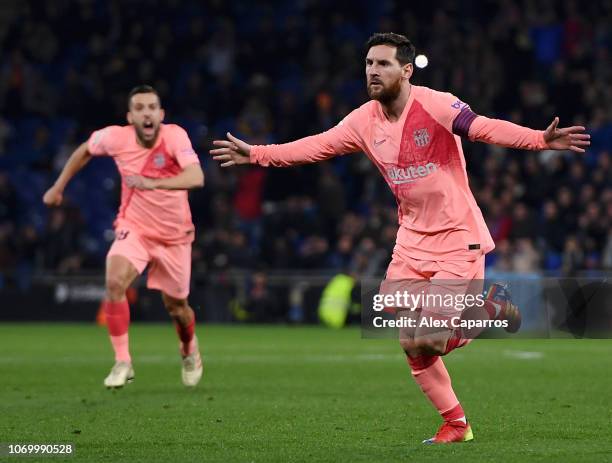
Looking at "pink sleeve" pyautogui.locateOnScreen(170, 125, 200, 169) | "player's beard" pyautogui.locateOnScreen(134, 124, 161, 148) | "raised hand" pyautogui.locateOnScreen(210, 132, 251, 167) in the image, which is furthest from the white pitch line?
"raised hand" pyautogui.locateOnScreen(210, 132, 251, 167)

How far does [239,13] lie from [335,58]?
3.93 m

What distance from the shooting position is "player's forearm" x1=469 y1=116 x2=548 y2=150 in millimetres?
7172

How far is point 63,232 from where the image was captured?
25.1 meters

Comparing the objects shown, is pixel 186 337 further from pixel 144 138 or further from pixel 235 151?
pixel 235 151

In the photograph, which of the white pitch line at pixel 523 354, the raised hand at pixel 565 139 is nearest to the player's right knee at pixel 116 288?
the raised hand at pixel 565 139

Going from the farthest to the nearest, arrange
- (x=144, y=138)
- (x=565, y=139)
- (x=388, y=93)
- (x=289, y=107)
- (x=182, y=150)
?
(x=289, y=107), (x=144, y=138), (x=182, y=150), (x=388, y=93), (x=565, y=139)

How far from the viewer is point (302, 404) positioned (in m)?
10.3

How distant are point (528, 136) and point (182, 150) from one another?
5.11m

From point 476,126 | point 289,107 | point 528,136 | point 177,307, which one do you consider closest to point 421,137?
point 476,126

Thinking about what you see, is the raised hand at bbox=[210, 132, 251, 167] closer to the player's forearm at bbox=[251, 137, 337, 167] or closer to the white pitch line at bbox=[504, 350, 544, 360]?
the player's forearm at bbox=[251, 137, 337, 167]

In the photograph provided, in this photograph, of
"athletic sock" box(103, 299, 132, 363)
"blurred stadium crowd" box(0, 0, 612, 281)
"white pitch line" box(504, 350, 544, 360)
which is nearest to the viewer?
"athletic sock" box(103, 299, 132, 363)

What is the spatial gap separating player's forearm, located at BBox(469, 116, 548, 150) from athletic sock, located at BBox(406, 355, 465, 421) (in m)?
1.32

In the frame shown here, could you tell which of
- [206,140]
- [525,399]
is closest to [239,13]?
[206,140]

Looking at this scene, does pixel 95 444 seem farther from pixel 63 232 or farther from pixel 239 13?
pixel 239 13
